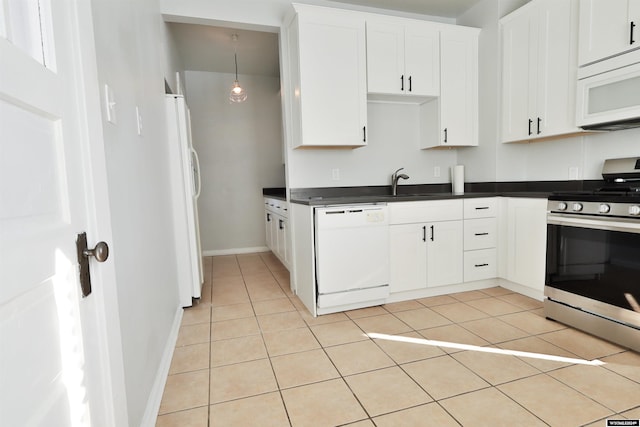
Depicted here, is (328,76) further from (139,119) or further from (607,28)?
(607,28)

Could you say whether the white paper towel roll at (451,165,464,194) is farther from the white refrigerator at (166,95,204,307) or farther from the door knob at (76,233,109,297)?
the door knob at (76,233,109,297)

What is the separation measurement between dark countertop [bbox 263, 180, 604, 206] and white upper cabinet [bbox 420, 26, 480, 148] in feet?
1.60

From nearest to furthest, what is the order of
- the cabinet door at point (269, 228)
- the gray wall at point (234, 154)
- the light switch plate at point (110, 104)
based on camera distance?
1. the light switch plate at point (110, 104)
2. the cabinet door at point (269, 228)
3. the gray wall at point (234, 154)

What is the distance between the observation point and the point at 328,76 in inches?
111

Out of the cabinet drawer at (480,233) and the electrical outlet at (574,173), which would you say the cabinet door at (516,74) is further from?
the cabinet drawer at (480,233)

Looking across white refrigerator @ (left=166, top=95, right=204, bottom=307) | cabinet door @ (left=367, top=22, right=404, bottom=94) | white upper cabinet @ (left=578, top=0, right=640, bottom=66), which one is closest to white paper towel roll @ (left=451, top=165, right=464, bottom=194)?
cabinet door @ (left=367, top=22, right=404, bottom=94)

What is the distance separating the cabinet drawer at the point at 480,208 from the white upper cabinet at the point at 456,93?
0.67m

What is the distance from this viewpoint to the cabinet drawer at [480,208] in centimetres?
298

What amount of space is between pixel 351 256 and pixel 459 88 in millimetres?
2010

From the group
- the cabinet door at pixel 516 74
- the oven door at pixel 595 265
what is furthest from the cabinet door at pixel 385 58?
the oven door at pixel 595 265

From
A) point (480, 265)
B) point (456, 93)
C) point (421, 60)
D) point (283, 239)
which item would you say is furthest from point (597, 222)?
point (283, 239)

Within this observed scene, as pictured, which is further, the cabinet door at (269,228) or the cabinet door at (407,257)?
the cabinet door at (269,228)

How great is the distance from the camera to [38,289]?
60 centimetres

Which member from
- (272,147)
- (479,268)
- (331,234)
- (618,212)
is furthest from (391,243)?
(272,147)
